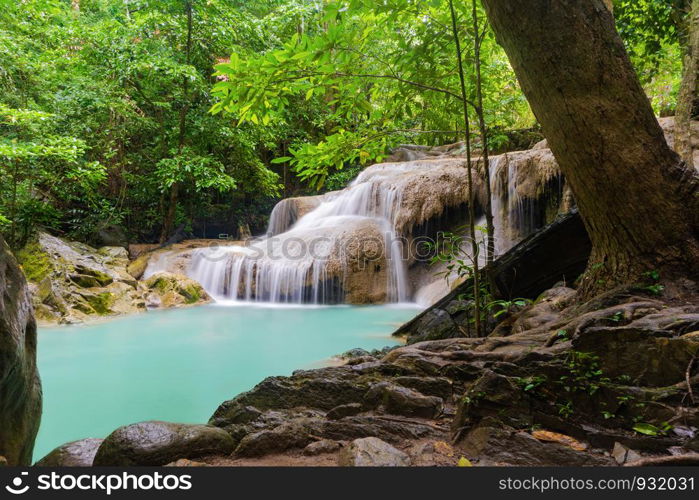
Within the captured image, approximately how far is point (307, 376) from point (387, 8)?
2.41 metres

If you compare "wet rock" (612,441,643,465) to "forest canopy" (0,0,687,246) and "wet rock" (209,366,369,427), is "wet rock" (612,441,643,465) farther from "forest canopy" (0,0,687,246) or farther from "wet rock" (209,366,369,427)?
"forest canopy" (0,0,687,246)

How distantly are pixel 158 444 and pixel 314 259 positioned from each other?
8.49m

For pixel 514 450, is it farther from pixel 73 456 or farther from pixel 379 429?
pixel 73 456

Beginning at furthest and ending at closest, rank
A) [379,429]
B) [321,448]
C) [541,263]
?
1. [541,263]
2. [379,429]
3. [321,448]

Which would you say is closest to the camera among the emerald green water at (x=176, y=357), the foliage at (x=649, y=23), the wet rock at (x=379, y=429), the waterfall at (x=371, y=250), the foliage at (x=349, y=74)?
the wet rock at (x=379, y=429)

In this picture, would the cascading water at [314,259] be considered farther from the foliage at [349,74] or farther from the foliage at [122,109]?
the foliage at [349,74]

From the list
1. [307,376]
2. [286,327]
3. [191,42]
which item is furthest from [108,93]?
[307,376]

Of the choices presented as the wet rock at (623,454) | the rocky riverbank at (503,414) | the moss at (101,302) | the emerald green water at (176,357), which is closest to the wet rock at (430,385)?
the rocky riverbank at (503,414)

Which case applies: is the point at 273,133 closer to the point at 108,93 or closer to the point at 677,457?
the point at 108,93

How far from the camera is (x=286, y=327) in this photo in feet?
24.8

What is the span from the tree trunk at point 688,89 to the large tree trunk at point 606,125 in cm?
353

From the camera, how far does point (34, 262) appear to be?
8.43 meters

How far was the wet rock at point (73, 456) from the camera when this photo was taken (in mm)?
1972

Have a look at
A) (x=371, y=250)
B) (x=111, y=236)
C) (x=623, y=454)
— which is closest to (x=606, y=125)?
Result: (x=623, y=454)
